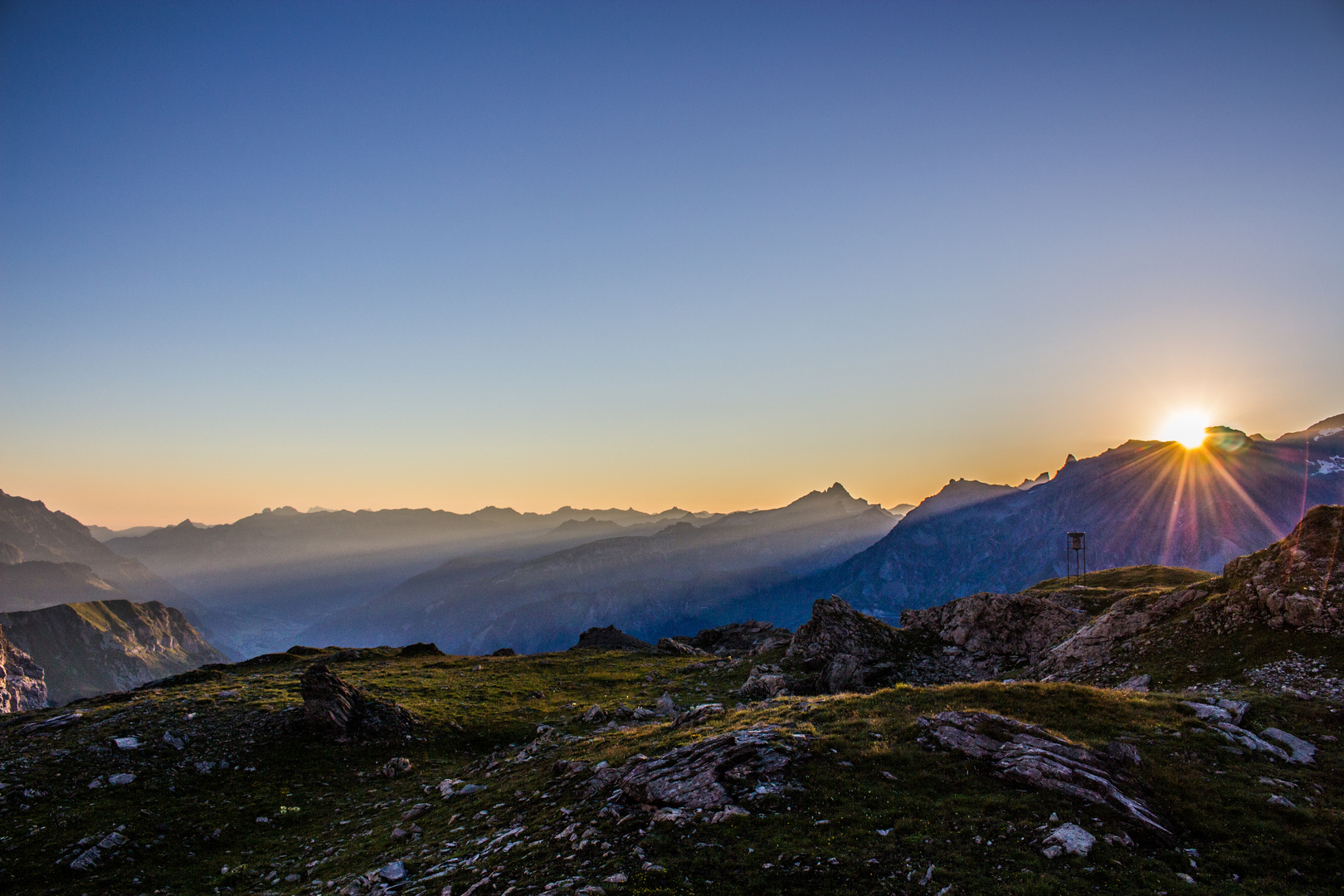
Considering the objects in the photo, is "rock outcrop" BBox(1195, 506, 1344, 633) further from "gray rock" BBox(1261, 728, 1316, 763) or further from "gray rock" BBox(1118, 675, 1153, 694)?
"gray rock" BBox(1261, 728, 1316, 763)

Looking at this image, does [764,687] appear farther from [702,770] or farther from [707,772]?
[707,772]

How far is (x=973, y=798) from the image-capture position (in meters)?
18.5

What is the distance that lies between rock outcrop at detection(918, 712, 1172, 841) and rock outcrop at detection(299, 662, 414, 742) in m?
37.3

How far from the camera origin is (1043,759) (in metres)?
20.0

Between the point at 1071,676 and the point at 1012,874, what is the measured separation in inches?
1396

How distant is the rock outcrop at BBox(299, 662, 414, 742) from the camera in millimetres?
40438

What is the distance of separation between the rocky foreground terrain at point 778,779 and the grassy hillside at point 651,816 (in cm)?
11

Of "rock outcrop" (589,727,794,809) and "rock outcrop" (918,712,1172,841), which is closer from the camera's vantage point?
"rock outcrop" (918,712,1172,841)

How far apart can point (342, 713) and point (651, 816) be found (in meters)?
32.7

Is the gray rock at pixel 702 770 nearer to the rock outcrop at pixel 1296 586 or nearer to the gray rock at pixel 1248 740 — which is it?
the gray rock at pixel 1248 740

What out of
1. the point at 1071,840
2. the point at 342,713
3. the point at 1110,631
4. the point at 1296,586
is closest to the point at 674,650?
the point at 342,713

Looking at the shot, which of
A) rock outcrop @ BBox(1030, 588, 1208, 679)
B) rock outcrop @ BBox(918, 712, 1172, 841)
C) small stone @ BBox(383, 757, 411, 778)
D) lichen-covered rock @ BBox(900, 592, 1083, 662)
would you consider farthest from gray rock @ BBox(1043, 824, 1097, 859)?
lichen-covered rock @ BBox(900, 592, 1083, 662)

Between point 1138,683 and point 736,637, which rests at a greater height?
point 1138,683

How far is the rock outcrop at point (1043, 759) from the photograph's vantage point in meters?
18.1
